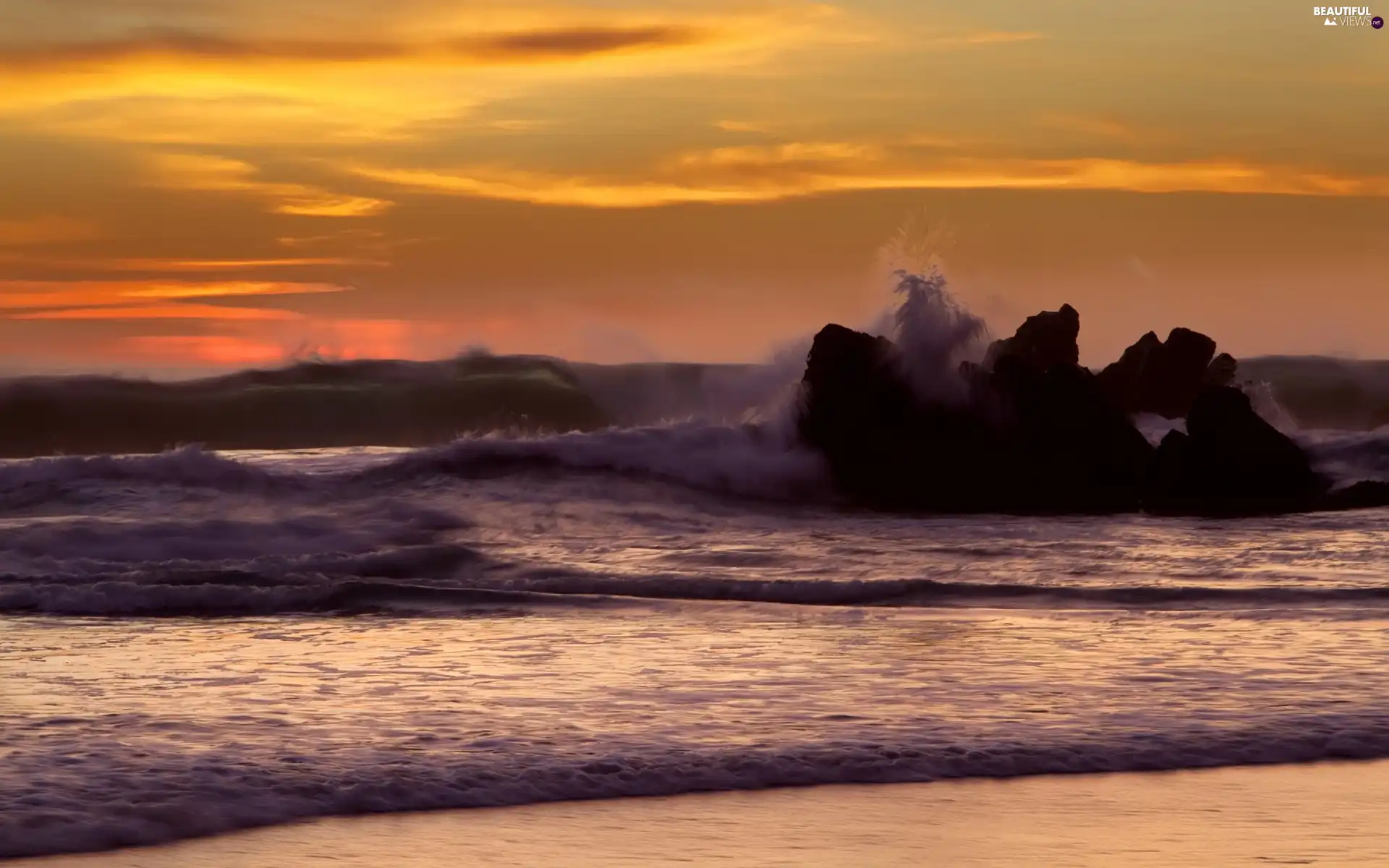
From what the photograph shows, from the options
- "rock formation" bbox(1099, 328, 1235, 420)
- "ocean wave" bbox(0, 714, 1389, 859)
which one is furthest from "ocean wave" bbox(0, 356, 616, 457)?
"ocean wave" bbox(0, 714, 1389, 859)

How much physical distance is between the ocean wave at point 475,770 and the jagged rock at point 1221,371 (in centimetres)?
2168

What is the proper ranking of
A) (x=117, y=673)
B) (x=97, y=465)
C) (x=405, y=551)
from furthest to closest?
(x=97, y=465), (x=405, y=551), (x=117, y=673)

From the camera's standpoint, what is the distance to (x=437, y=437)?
40.0m

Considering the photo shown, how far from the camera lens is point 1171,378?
92.3ft

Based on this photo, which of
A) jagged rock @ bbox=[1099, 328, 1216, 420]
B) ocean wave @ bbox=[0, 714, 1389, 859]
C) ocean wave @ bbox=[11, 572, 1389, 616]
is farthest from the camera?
jagged rock @ bbox=[1099, 328, 1216, 420]

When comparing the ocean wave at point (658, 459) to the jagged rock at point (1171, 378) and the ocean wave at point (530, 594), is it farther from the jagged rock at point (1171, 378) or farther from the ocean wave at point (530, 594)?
the jagged rock at point (1171, 378)

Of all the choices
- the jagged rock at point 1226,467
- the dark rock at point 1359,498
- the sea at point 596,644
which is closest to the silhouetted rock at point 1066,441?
the jagged rock at point 1226,467

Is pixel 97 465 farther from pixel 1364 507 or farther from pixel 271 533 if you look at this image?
pixel 1364 507

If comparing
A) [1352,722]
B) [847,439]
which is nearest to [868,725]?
[1352,722]

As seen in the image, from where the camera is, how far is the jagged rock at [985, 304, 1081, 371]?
2484 centimetres

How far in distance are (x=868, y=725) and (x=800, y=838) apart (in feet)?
5.75

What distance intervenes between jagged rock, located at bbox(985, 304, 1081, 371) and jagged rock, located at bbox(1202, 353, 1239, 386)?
419cm

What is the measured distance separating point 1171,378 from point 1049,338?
4.21 m

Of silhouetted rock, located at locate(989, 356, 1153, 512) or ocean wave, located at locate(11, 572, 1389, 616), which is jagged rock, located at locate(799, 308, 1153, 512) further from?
ocean wave, located at locate(11, 572, 1389, 616)
